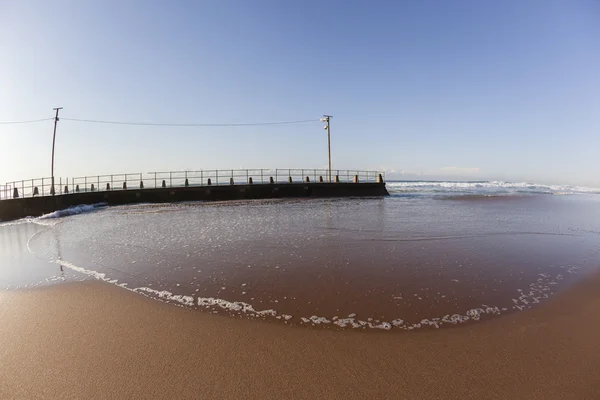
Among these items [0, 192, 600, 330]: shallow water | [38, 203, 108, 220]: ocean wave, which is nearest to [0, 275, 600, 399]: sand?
[0, 192, 600, 330]: shallow water

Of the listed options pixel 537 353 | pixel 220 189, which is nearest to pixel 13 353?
pixel 537 353

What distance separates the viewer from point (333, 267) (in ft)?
18.4

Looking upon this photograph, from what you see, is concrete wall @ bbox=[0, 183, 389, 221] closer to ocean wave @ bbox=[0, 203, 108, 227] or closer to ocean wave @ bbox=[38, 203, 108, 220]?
ocean wave @ bbox=[38, 203, 108, 220]

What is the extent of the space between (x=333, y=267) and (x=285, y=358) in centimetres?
293

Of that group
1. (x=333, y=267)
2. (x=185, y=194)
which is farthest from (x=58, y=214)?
(x=333, y=267)

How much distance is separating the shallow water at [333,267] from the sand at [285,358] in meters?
0.37

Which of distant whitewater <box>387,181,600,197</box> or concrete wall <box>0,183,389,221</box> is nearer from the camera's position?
concrete wall <box>0,183,389,221</box>

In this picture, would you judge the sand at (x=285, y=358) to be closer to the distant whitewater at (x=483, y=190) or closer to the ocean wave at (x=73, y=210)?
the ocean wave at (x=73, y=210)

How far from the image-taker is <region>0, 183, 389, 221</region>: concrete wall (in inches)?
714

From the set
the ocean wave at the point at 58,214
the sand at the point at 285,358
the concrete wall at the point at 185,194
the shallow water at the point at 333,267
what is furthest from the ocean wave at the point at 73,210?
the sand at the point at 285,358

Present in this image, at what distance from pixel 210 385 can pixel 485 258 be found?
227 inches

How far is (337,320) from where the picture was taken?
3.51m

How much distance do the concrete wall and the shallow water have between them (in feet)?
35.6

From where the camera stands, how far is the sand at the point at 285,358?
7.73 feet
